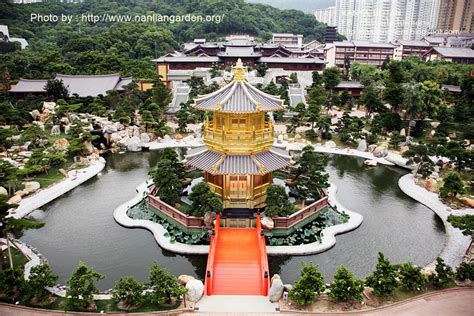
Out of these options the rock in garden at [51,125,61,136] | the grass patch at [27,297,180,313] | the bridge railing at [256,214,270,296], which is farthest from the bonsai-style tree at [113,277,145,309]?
the rock in garden at [51,125,61,136]

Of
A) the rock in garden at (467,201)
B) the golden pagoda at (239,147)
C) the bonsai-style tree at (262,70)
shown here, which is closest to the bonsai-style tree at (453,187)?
the rock in garden at (467,201)

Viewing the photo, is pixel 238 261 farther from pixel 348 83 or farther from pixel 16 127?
pixel 348 83

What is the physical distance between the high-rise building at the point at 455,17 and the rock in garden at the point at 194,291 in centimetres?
9576

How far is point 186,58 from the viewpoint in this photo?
73.1 m

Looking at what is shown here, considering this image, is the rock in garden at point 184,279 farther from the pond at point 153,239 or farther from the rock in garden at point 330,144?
the rock in garden at point 330,144

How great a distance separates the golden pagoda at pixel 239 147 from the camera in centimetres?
2352

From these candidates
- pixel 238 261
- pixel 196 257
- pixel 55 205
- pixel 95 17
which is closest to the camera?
pixel 238 261

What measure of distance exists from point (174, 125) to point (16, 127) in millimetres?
18652

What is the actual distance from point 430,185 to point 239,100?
17.7 meters

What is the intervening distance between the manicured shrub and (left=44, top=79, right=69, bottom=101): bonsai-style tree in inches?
2059

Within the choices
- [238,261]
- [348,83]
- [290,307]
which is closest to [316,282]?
[290,307]

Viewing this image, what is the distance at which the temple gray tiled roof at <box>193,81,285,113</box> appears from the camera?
23.5 metres

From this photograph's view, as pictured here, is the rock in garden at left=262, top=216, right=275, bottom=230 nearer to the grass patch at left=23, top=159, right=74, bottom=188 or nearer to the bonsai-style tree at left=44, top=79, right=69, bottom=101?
the grass patch at left=23, top=159, right=74, bottom=188

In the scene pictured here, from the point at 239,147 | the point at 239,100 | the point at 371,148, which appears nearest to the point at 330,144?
the point at 371,148
